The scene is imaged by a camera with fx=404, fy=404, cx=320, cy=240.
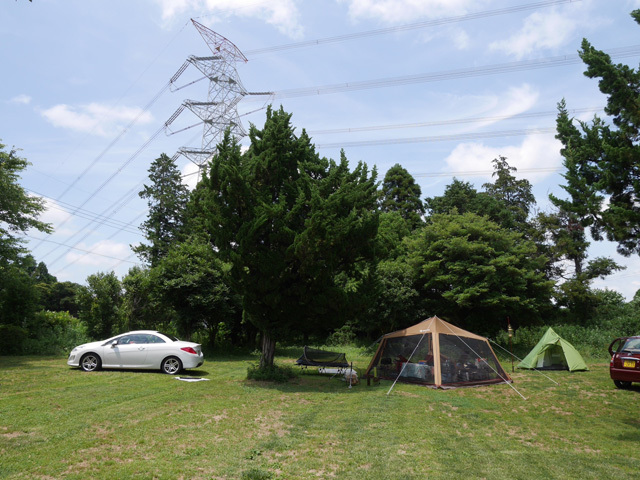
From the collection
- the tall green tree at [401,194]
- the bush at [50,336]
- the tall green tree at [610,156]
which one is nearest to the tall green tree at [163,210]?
the bush at [50,336]

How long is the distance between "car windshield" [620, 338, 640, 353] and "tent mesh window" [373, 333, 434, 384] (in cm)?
552

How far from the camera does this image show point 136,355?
12.5 m

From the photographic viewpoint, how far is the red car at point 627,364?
11.1m

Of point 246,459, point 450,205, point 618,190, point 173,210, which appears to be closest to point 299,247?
point 246,459

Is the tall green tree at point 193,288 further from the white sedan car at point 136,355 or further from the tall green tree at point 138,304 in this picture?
the white sedan car at point 136,355

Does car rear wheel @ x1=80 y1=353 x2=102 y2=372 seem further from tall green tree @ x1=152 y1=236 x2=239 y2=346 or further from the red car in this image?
the red car

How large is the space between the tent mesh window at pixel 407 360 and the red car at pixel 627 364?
5153 mm

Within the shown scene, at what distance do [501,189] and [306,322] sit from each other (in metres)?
36.3

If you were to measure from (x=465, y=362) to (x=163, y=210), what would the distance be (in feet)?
93.5

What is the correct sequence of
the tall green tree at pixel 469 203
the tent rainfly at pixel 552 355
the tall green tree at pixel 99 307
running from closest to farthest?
1. the tent rainfly at pixel 552 355
2. the tall green tree at pixel 99 307
3. the tall green tree at pixel 469 203

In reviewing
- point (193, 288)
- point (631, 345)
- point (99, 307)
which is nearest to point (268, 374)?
point (193, 288)

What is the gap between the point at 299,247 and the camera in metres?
11.1

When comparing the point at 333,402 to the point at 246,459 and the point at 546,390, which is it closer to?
the point at 246,459

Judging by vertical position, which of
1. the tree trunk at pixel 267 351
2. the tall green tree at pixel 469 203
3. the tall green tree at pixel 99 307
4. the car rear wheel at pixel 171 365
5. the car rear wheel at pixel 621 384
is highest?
the tall green tree at pixel 469 203
